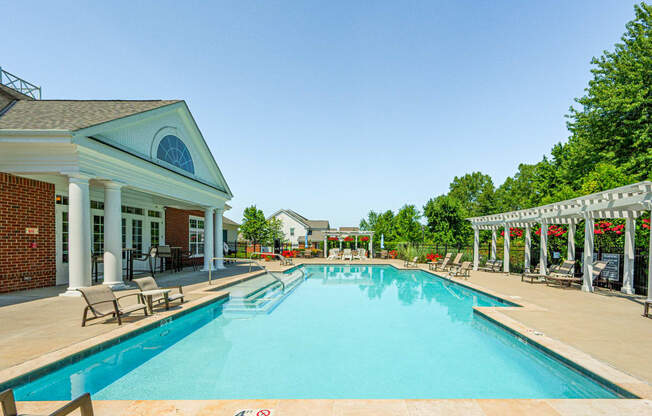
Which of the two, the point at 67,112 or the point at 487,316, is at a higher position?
the point at 67,112

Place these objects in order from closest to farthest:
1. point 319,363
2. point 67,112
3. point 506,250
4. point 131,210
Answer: point 319,363
point 67,112
point 131,210
point 506,250

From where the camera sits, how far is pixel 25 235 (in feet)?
30.1

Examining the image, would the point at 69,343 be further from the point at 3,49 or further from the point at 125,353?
the point at 3,49

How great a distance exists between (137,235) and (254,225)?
21.8 meters

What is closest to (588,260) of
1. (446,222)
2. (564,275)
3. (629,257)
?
(629,257)

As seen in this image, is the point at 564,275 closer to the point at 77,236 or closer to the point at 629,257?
the point at 629,257

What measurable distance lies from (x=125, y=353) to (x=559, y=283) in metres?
13.7

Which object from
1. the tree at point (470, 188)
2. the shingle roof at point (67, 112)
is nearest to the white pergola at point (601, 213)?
the shingle roof at point (67, 112)

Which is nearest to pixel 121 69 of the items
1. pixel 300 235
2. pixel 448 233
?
pixel 448 233

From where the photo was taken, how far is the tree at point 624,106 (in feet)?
56.7

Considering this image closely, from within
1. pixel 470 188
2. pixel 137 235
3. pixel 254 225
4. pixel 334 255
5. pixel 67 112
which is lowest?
pixel 334 255

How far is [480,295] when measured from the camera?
1049 centimetres

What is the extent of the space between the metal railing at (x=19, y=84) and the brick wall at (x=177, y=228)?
28.5ft

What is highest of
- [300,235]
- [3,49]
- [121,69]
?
[3,49]
